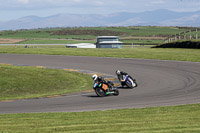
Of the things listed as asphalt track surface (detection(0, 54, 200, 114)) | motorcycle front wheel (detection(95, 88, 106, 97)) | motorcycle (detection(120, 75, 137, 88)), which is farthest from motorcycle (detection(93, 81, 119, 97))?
motorcycle (detection(120, 75, 137, 88))

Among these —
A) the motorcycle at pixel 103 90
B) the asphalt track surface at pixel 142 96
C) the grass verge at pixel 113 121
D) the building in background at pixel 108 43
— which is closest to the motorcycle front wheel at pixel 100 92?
the motorcycle at pixel 103 90

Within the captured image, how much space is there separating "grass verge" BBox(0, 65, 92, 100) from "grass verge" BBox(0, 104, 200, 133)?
806 cm

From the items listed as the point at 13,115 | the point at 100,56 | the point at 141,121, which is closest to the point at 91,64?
the point at 100,56

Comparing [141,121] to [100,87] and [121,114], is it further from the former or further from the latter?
[100,87]

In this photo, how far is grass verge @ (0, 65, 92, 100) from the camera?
24.4m

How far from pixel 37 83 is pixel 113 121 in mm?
14759

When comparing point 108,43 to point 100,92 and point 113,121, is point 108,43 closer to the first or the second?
point 100,92

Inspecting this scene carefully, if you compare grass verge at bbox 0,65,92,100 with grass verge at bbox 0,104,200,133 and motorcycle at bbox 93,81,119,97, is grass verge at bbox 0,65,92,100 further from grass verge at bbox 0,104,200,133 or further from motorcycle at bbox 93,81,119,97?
grass verge at bbox 0,104,200,133

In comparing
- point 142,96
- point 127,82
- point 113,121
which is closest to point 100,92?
point 142,96

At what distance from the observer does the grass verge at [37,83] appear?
2441cm

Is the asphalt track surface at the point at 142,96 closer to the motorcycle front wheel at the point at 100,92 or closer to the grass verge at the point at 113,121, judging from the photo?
the motorcycle front wheel at the point at 100,92

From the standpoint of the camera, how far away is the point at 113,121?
13.3m

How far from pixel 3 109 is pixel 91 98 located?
5062mm

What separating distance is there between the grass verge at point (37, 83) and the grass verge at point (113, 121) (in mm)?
8063
